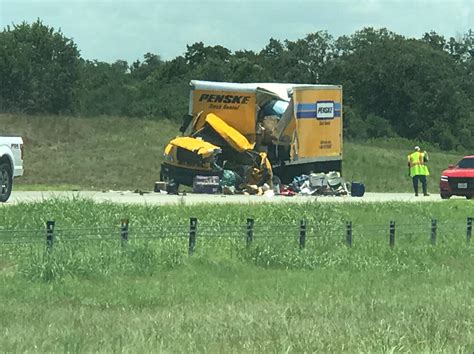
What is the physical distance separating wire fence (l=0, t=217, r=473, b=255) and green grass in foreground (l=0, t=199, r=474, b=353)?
0.18ft

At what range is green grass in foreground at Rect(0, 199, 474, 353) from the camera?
843 cm

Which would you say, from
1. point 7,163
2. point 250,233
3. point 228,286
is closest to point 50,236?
point 228,286

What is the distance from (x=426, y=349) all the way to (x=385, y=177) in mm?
39686

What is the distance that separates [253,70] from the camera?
86688 mm

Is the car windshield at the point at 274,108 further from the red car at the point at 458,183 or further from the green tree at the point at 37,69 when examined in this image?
the green tree at the point at 37,69

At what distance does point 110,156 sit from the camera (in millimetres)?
43906

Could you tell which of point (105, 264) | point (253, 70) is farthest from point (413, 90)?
point (105, 264)

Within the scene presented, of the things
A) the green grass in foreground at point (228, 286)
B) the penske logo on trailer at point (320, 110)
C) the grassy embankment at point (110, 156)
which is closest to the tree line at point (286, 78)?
the grassy embankment at point (110, 156)

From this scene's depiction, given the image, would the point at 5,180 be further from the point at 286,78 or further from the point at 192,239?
the point at 286,78

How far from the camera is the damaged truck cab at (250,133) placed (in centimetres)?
3023

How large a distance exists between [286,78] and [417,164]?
6486 cm

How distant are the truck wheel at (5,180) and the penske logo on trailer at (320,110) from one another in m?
12.6

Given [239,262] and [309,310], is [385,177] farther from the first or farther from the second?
[309,310]

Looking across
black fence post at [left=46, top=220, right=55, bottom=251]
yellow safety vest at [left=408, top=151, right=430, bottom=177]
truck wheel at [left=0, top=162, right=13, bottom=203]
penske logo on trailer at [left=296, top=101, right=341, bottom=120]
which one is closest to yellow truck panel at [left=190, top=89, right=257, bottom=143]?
penske logo on trailer at [left=296, top=101, right=341, bottom=120]
